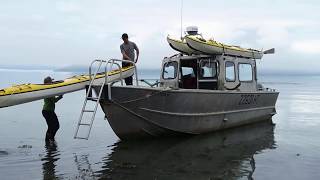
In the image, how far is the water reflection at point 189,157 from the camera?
8750 millimetres

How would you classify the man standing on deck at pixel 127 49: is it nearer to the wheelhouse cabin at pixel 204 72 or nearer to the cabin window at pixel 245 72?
the wheelhouse cabin at pixel 204 72

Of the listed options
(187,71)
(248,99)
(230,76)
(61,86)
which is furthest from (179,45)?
(61,86)

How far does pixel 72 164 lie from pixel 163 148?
2.83 metres

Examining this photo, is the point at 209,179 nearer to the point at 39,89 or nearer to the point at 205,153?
the point at 205,153

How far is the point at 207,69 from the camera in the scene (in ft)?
46.8

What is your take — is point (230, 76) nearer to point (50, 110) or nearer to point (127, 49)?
point (127, 49)

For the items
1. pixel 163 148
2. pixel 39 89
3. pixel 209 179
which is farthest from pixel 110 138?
pixel 209 179

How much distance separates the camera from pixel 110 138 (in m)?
13.2

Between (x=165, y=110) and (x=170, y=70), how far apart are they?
338 cm

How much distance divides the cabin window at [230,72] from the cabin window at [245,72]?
501 mm

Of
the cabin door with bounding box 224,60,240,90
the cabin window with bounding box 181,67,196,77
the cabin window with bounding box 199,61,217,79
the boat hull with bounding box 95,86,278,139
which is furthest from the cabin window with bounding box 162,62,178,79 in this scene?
the boat hull with bounding box 95,86,278,139

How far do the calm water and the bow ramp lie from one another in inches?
56.2

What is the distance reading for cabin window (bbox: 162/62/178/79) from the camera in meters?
14.6

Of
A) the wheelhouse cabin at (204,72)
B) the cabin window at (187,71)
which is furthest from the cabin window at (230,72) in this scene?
the cabin window at (187,71)
